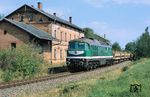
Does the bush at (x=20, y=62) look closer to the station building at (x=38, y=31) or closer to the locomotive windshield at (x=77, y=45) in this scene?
the locomotive windshield at (x=77, y=45)

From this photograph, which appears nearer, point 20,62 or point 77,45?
point 20,62

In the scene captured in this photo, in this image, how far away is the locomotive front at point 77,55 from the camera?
38.1m

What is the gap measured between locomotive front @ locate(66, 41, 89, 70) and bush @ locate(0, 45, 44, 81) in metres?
5.91

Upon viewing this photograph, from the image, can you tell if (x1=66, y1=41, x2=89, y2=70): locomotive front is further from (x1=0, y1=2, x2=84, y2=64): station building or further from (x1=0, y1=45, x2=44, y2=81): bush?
(x1=0, y1=2, x2=84, y2=64): station building

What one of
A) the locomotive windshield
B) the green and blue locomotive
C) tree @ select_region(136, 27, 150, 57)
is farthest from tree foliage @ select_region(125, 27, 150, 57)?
the locomotive windshield

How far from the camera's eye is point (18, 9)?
209 feet

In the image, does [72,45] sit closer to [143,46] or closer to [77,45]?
[77,45]

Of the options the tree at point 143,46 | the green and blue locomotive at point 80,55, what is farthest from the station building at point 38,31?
the tree at point 143,46

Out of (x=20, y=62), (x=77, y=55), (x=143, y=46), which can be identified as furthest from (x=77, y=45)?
(x=143, y=46)

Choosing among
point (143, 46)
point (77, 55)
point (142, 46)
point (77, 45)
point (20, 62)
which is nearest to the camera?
point (20, 62)

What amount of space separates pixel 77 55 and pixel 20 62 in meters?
8.76

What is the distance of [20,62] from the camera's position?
3083 cm

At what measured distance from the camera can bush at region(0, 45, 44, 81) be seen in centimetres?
3053

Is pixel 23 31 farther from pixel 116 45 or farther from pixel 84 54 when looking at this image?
pixel 116 45
